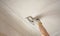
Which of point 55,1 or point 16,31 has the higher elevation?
point 55,1

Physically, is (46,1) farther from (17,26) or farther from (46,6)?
(17,26)

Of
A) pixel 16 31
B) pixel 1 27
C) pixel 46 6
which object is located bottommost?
pixel 1 27

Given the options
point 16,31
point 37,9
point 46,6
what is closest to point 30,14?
point 37,9

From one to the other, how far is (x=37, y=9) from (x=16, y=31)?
47cm

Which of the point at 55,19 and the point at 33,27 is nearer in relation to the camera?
the point at 55,19

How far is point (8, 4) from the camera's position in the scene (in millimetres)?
1384

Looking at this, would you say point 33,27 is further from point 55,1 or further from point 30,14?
point 55,1

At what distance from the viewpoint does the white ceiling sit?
1.39 metres

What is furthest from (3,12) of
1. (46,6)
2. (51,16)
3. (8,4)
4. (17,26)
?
(51,16)

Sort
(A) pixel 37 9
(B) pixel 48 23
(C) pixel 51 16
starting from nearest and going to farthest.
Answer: (A) pixel 37 9 < (C) pixel 51 16 < (B) pixel 48 23

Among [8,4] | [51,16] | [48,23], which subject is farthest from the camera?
[48,23]

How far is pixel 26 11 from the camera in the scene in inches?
59.6

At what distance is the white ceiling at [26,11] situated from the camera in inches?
54.8

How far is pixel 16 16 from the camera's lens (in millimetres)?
1569
